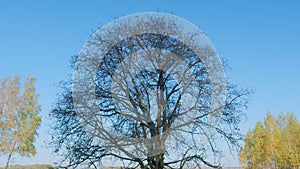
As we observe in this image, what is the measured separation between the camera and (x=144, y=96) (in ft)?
24.3

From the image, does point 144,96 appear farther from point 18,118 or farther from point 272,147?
point 272,147

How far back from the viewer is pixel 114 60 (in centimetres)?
756

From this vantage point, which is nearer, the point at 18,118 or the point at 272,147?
the point at 18,118

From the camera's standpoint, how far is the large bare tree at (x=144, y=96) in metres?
7.21

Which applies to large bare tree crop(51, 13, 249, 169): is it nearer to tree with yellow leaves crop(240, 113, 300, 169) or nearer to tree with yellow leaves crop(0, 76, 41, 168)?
tree with yellow leaves crop(0, 76, 41, 168)

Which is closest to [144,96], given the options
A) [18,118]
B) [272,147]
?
[18,118]

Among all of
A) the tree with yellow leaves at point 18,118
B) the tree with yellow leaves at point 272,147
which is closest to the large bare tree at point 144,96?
the tree with yellow leaves at point 18,118

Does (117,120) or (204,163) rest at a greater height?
(117,120)

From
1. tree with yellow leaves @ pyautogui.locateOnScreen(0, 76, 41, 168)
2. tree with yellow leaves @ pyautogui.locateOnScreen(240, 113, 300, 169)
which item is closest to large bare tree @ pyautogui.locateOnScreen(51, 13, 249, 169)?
tree with yellow leaves @ pyautogui.locateOnScreen(0, 76, 41, 168)

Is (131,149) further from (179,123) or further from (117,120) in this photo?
(179,123)

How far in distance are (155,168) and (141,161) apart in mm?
374

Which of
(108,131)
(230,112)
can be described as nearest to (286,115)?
(230,112)

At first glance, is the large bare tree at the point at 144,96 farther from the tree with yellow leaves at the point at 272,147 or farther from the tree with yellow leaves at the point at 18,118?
the tree with yellow leaves at the point at 272,147

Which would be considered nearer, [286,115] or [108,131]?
[108,131]
